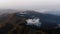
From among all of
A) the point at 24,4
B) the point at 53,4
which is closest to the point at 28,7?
the point at 24,4

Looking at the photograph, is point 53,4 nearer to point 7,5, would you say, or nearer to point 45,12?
point 45,12

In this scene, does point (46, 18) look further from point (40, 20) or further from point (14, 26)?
point (14, 26)

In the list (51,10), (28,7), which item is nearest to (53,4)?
(51,10)

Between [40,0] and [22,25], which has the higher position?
[40,0]

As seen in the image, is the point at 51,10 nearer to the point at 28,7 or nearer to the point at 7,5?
the point at 28,7

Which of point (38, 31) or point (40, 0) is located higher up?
point (40, 0)

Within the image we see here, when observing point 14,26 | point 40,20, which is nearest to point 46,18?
point 40,20
